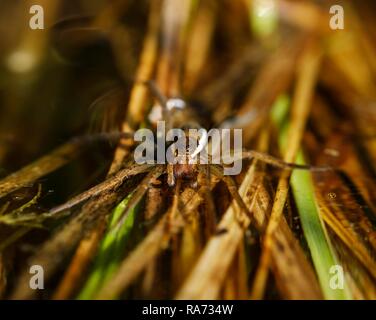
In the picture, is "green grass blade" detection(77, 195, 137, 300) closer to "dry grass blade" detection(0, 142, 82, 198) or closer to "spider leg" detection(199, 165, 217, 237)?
"spider leg" detection(199, 165, 217, 237)

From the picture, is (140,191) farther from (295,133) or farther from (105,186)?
(295,133)

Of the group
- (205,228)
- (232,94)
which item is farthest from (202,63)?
(205,228)

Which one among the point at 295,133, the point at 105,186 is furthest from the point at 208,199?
the point at 295,133

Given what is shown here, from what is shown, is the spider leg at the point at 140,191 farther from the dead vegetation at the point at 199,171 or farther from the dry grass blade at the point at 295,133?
the dry grass blade at the point at 295,133

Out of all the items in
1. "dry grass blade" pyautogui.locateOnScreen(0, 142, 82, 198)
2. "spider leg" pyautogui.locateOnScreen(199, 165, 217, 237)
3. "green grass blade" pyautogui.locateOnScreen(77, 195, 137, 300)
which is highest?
"dry grass blade" pyautogui.locateOnScreen(0, 142, 82, 198)

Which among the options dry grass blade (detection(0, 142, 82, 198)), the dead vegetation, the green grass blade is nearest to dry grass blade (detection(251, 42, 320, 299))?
the dead vegetation

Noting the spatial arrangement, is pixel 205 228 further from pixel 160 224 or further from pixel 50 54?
pixel 50 54
